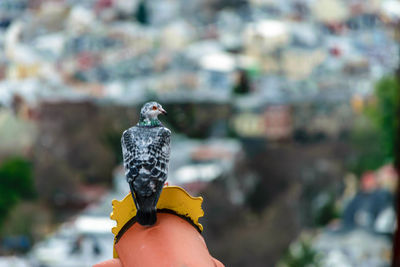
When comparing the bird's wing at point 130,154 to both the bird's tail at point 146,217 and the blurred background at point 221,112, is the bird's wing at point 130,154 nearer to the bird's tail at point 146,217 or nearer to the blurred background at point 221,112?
the bird's tail at point 146,217

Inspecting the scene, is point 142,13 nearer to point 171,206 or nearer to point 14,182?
point 14,182

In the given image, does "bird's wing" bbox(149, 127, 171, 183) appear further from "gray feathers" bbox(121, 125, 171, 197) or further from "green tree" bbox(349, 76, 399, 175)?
"green tree" bbox(349, 76, 399, 175)

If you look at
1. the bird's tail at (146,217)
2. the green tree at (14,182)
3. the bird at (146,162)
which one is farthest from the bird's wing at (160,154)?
the green tree at (14,182)

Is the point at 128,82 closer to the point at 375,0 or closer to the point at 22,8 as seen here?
the point at 22,8

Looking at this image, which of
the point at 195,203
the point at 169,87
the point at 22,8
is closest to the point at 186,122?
the point at 169,87

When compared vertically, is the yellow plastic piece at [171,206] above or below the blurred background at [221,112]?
below
